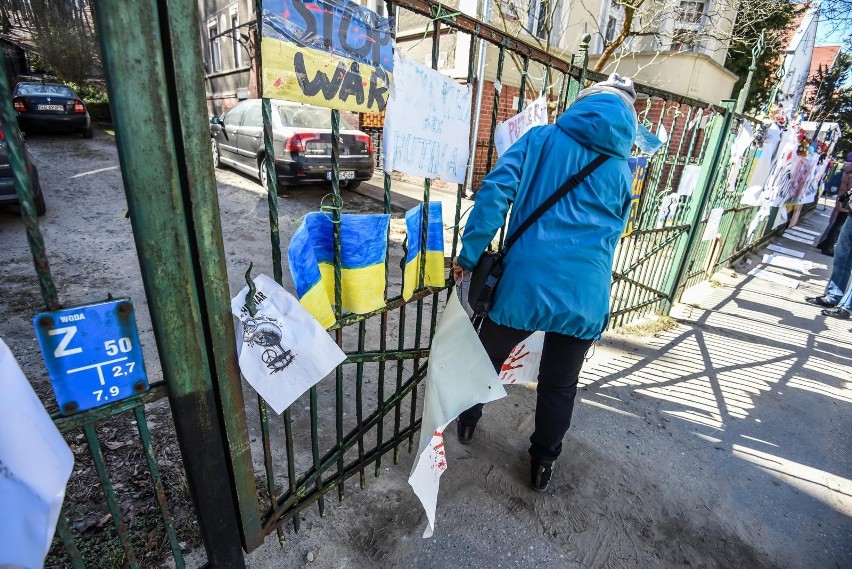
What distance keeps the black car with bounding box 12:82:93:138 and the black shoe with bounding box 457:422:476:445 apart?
1360cm

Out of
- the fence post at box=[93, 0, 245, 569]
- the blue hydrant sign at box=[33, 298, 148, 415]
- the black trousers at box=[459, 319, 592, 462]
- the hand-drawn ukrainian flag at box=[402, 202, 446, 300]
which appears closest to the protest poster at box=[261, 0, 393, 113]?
the fence post at box=[93, 0, 245, 569]

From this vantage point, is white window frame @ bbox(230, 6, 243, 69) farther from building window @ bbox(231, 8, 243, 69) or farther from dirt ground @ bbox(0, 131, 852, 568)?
dirt ground @ bbox(0, 131, 852, 568)

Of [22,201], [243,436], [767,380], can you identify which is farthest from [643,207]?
[22,201]

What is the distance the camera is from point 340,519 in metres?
2.03

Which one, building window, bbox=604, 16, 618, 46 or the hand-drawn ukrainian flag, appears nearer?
the hand-drawn ukrainian flag

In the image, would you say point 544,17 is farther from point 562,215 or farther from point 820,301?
point 562,215

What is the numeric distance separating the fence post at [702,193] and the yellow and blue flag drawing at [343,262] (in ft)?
13.3

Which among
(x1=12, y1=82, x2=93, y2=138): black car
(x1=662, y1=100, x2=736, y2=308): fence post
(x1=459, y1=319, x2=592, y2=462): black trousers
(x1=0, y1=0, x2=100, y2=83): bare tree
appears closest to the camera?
(x1=459, y1=319, x2=592, y2=462): black trousers

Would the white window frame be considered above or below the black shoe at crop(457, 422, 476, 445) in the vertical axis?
above

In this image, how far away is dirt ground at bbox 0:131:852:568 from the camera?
2.00 m

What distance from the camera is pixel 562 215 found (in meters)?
1.88

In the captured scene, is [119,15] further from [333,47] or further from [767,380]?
[767,380]

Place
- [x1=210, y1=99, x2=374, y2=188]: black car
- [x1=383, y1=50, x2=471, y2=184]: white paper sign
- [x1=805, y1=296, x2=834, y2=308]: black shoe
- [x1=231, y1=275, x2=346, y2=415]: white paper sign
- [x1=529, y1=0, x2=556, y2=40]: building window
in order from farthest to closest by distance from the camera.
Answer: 1. [x1=210, y1=99, x2=374, y2=188]: black car
2. [x1=529, y1=0, x2=556, y2=40]: building window
3. [x1=805, y1=296, x2=834, y2=308]: black shoe
4. [x1=383, y1=50, x2=471, y2=184]: white paper sign
5. [x1=231, y1=275, x2=346, y2=415]: white paper sign

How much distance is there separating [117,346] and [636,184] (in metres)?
3.53
